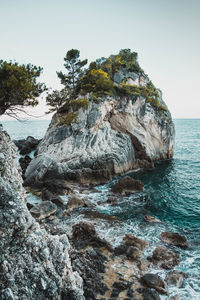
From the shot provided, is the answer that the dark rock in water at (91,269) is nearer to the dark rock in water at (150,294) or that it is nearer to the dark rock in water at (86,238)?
the dark rock in water at (86,238)

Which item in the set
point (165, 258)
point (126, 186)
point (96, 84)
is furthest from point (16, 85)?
point (96, 84)

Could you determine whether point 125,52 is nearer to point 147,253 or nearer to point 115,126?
point 115,126

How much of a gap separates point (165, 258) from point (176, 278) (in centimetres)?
159

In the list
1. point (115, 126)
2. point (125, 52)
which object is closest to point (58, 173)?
point (115, 126)

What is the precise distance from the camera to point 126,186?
76.9ft

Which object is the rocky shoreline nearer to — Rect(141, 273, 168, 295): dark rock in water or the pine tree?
Rect(141, 273, 168, 295): dark rock in water

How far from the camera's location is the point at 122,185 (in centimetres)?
2330

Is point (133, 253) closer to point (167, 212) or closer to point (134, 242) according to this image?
point (134, 242)

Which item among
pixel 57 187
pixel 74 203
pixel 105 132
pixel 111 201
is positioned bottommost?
pixel 111 201

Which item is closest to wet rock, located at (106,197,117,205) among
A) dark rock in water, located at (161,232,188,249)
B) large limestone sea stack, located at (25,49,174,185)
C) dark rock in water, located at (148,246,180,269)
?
large limestone sea stack, located at (25,49,174,185)

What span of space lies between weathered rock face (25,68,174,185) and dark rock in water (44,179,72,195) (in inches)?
63.7

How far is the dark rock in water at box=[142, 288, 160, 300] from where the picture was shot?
30.6ft

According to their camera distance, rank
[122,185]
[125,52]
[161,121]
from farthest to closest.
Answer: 1. [125,52]
2. [161,121]
3. [122,185]

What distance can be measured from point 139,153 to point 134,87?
12.1 metres
